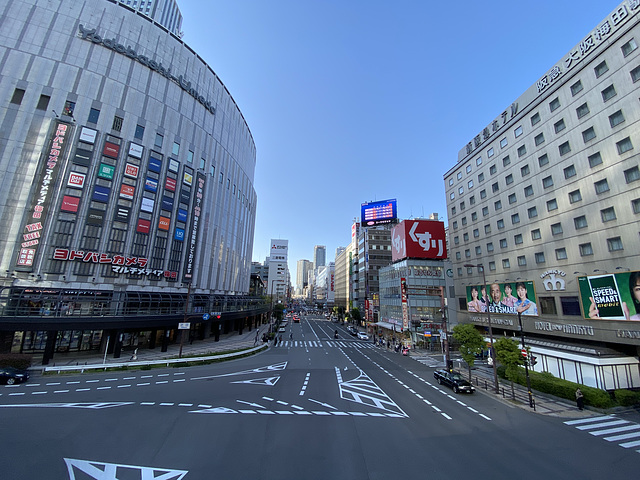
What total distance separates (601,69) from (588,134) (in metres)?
5.84

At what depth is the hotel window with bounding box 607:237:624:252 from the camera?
23994 mm

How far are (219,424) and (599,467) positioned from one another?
55.5ft

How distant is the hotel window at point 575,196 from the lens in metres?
27.7

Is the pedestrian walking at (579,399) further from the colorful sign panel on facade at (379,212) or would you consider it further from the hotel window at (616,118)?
the colorful sign panel on facade at (379,212)

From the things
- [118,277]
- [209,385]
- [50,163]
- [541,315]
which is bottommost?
[209,385]

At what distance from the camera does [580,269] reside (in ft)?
88.7

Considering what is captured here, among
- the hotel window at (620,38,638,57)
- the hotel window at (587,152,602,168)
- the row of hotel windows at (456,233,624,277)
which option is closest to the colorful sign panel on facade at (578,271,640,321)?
the row of hotel windows at (456,233,624,277)

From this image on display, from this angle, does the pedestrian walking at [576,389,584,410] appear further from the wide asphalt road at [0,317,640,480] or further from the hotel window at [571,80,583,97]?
the hotel window at [571,80,583,97]

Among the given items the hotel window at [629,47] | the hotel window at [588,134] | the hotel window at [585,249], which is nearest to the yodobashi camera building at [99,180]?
the hotel window at [585,249]

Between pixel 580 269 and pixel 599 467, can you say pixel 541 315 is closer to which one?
pixel 580 269

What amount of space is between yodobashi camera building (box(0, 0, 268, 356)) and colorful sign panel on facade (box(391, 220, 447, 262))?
3683 centimetres

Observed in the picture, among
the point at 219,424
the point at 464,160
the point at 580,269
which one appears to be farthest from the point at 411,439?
the point at 464,160

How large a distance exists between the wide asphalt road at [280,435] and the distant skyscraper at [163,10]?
143415mm

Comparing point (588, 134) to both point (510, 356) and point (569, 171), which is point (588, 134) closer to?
point (569, 171)
